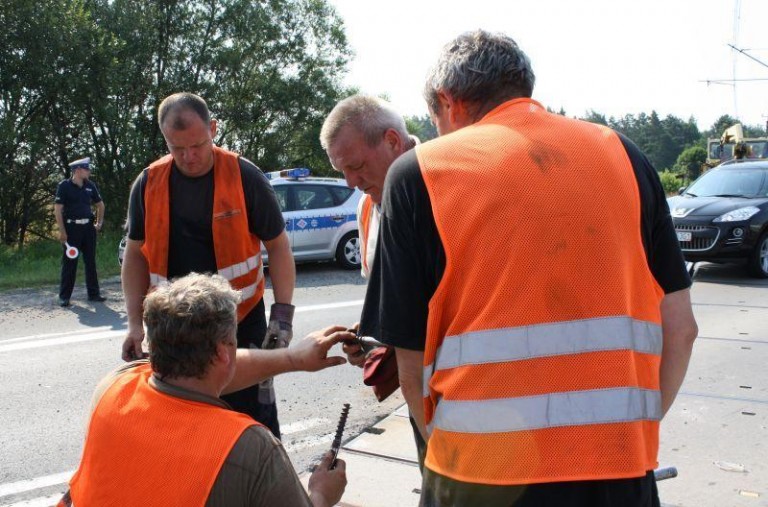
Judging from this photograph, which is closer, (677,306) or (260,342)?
(677,306)

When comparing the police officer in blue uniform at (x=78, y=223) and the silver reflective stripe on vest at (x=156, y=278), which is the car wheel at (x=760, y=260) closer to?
the police officer in blue uniform at (x=78, y=223)

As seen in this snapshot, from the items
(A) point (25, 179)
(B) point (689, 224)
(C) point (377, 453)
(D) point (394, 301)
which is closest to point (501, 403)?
(D) point (394, 301)

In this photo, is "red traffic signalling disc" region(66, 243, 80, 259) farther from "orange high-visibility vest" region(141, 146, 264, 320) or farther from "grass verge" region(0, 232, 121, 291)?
"orange high-visibility vest" region(141, 146, 264, 320)

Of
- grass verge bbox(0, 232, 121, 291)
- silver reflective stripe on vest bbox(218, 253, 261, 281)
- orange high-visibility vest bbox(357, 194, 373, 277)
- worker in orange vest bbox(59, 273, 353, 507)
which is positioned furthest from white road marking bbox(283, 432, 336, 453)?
grass verge bbox(0, 232, 121, 291)

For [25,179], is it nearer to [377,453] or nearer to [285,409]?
[285,409]

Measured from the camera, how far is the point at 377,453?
4426 millimetres

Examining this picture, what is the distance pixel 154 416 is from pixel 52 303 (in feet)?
30.3

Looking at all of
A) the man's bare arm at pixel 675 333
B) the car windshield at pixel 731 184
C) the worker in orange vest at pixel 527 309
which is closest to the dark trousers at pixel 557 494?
the worker in orange vest at pixel 527 309

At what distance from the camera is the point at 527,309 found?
167 centimetres

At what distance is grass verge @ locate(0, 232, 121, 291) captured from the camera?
12125mm

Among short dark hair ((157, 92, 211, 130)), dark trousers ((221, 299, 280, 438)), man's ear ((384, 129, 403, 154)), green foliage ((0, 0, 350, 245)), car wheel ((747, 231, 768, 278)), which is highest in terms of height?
green foliage ((0, 0, 350, 245))

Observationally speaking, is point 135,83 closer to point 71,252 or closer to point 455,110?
point 71,252

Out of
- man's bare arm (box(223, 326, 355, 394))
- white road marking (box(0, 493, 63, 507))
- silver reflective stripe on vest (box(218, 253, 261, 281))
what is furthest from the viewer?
white road marking (box(0, 493, 63, 507))

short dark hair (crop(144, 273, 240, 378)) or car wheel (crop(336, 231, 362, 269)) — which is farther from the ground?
short dark hair (crop(144, 273, 240, 378))
